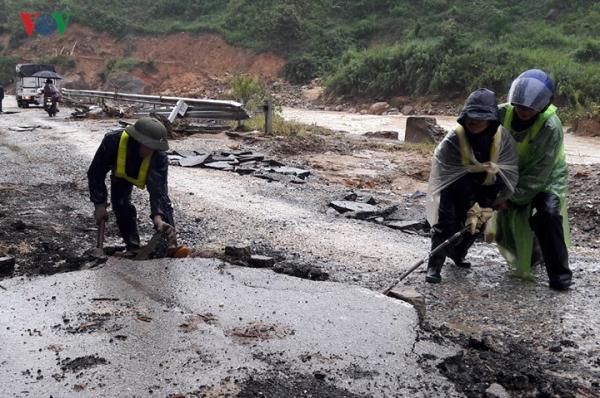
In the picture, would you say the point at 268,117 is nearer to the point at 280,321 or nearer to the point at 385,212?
the point at 385,212

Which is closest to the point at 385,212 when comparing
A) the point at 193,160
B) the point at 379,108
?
the point at 193,160

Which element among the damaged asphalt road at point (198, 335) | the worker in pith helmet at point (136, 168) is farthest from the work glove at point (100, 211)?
the damaged asphalt road at point (198, 335)

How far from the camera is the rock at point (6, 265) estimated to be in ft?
15.6

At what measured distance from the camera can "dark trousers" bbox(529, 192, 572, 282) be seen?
5.20 m

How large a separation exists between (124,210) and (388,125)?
18.5 metres

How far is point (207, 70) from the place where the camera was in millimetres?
43062

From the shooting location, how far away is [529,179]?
530 centimetres

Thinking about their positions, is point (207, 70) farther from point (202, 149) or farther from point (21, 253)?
point (21, 253)

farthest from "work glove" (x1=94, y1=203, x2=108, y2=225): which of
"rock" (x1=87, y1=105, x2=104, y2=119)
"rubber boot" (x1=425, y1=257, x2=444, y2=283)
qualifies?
"rock" (x1=87, y1=105, x2=104, y2=119)

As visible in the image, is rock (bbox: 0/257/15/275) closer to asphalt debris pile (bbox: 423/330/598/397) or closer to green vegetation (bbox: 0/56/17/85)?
asphalt debris pile (bbox: 423/330/598/397)

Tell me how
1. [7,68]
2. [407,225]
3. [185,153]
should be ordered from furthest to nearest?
[7,68], [185,153], [407,225]

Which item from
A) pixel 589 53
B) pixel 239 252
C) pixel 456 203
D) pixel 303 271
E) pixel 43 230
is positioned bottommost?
pixel 43 230

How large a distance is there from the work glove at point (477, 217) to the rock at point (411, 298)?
1.01 m

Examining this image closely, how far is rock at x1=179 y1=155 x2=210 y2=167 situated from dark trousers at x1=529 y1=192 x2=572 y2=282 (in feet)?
22.5
